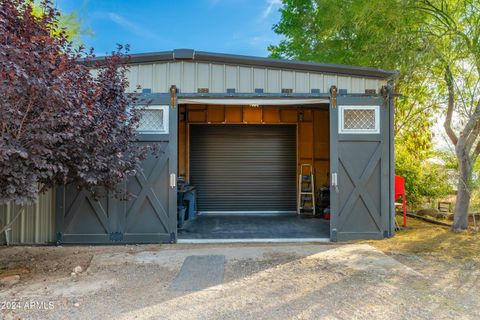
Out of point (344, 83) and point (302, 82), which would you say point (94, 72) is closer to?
point (302, 82)

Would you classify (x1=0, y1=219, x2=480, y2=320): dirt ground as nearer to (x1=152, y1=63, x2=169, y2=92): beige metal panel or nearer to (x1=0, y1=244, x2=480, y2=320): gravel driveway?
(x1=0, y1=244, x2=480, y2=320): gravel driveway

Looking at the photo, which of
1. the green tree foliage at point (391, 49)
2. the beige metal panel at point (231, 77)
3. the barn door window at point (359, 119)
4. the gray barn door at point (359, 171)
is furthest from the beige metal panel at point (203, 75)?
the green tree foliage at point (391, 49)

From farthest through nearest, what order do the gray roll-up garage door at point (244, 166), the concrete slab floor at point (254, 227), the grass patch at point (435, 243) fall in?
the gray roll-up garage door at point (244, 166) < the concrete slab floor at point (254, 227) < the grass patch at point (435, 243)

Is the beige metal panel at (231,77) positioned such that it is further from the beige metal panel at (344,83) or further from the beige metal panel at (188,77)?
the beige metal panel at (344,83)

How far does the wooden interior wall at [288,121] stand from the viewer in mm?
9070

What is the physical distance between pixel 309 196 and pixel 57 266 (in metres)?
6.32

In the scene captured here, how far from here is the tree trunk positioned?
6254 mm

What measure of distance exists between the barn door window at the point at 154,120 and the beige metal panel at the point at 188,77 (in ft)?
1.67

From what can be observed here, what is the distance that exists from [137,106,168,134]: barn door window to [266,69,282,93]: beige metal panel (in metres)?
1.85

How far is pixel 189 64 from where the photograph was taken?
5.63 meters

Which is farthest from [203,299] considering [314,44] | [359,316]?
[314,44]

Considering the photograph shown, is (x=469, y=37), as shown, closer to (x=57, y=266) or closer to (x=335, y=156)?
(x=335, y=156)

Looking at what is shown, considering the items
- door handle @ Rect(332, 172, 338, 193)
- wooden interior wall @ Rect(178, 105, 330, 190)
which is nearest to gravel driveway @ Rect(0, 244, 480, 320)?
door handle @ Rect(332, 172, 338, 193)

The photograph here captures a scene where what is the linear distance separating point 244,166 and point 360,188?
4.11 m
